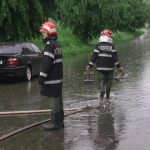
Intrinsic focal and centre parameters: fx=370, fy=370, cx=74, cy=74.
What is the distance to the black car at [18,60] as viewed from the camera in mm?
12797

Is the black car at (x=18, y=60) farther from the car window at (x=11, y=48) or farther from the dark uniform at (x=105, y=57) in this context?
the dark uniform at (x=105, y=57)

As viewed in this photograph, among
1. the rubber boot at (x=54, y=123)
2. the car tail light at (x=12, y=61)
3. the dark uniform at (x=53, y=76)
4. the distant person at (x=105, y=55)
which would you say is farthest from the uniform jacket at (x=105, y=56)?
the car tail light at (x=12, y=61)

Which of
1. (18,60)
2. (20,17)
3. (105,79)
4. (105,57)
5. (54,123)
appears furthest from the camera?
(20,17)

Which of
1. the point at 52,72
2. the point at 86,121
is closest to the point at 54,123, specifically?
the point at 86,121

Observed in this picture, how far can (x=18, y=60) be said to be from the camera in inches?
508

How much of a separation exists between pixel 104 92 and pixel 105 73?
551 millimetres

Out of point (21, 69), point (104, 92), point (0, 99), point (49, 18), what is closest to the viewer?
point (104, 92)

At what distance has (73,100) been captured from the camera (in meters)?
9.45

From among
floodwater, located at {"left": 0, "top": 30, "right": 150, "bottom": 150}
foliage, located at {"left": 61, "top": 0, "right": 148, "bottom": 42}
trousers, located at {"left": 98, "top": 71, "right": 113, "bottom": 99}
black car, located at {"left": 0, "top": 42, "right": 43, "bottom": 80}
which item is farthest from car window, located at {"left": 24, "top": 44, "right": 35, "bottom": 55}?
foliage, located at {"left": 61, "top": 0, "right": 148, "bottom": 42}

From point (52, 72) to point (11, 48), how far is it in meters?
7.22

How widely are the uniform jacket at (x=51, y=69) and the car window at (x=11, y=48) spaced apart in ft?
22.8

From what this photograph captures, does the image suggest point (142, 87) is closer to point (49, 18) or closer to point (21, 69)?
point (21, 69)

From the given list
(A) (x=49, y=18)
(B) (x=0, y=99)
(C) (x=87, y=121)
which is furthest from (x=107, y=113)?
(A) (x=49, y=18)

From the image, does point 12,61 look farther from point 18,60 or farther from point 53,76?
point 53,76
